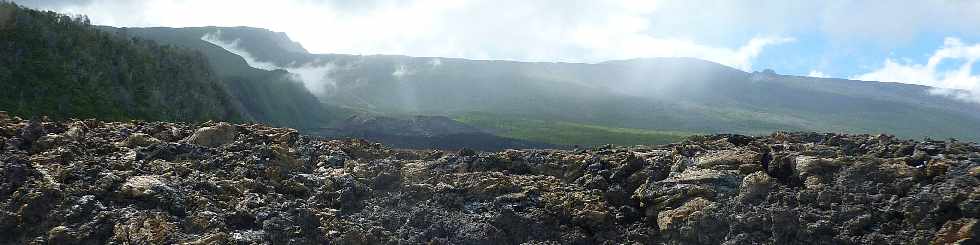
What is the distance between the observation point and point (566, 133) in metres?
166

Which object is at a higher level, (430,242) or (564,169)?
(564,169)

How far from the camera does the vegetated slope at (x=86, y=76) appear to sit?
1945 inches

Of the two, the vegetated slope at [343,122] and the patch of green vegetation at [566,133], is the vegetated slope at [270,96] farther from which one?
the patch of green vegetation at [566,133]

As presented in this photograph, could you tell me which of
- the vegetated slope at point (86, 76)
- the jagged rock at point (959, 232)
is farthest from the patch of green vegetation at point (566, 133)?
the jagged rock at point (959, 232)

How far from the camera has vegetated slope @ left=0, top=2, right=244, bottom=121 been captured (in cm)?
4941

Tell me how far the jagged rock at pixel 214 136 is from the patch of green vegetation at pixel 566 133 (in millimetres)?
127445

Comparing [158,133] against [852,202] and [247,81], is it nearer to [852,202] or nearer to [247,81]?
[852,202]

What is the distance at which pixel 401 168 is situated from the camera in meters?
16.6

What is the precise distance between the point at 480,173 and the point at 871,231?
8091 millimetres

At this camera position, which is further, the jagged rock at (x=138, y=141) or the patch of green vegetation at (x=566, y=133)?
the patch of green vegetation at (x=566, y=133)

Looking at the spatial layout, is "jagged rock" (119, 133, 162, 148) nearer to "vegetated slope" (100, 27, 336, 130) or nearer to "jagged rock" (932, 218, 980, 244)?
"jagged rock" (932, 218, 980, 244)

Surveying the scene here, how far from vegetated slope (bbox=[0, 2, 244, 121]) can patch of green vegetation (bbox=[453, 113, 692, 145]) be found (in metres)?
87.3

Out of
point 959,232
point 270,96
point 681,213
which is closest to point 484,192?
point 681,213

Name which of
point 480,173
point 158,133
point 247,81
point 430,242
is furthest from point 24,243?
point 247,81
